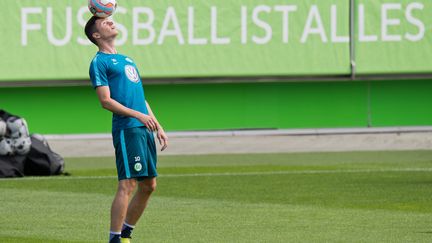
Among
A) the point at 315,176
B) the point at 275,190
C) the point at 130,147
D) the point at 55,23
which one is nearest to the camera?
the point at 130,147

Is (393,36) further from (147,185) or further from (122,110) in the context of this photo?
(122,110)

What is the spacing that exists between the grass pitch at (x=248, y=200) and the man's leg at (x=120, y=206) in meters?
1.19

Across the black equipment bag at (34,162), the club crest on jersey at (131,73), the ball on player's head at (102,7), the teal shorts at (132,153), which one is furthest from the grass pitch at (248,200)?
the ball on player's head at (102,7)

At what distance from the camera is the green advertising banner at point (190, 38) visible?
24125 mm

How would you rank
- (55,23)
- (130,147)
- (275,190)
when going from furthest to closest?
(55,23)
(275,190)
(130,147)

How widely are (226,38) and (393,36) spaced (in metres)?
3.10

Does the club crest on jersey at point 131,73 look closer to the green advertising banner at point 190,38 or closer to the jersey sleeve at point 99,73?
the jersey sleeve at point 99,73

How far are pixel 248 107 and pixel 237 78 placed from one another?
67 cm

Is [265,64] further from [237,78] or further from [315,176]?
[315,176]

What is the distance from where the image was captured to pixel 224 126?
25172 millimetres

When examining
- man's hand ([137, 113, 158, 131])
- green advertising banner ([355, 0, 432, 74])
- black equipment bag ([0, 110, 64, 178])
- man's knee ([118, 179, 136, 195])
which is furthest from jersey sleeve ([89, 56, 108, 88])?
green advertising banner ([355, 0, 432, 74])

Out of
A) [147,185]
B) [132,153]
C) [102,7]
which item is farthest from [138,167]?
[102,7]

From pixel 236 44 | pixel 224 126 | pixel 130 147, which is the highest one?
pixel 130 147

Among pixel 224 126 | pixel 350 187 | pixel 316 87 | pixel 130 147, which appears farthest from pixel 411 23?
pixel 130 147
